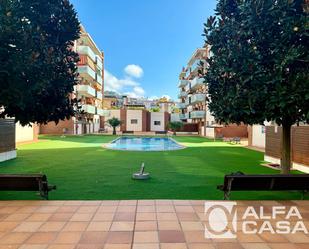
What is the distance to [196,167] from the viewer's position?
12.1m

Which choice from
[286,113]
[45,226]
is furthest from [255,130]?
[45,226]

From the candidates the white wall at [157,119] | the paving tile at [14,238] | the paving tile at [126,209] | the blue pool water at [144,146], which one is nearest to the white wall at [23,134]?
the blue pool water at [144,146]

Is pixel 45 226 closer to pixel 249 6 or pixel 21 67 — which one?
pixel 21 67

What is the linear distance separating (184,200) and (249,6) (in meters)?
4.92

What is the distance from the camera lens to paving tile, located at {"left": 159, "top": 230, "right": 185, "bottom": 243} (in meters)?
4.45

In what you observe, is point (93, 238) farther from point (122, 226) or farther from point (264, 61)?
point (264, 61)

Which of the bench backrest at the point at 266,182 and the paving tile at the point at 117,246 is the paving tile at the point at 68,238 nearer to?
the paving tile at the point at 117,246

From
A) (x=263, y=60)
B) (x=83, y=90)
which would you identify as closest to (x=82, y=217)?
(x=263, y=60)

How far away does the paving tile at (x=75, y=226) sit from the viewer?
4.90 metres

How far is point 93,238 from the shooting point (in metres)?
4.52

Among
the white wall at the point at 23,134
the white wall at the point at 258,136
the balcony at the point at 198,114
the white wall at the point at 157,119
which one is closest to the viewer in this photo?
the white wall at the point at 23,134

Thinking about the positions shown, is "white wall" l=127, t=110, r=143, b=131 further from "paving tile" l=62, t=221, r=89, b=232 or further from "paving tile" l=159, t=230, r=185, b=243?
"paving tile" l=159, t=230, r=185, b=243

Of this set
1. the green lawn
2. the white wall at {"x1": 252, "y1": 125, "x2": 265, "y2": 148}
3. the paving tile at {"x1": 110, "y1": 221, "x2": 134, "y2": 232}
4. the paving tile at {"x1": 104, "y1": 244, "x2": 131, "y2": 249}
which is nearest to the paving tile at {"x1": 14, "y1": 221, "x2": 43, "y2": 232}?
the paving tile at {"x1": 110, "y1": 221, "x2": 134, "y2": 232}

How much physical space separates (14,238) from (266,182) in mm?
5357
